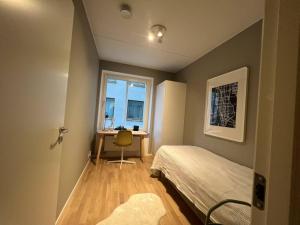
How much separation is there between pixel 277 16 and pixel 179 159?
206 cm

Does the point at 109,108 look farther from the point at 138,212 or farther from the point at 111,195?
the point at 138,212

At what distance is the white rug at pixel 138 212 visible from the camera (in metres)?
1.68

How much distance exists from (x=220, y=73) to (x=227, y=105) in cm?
62

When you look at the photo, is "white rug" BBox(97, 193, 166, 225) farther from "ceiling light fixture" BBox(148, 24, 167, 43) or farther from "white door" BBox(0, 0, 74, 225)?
"ceiling light fixture" BBox(148, 24, 167, 43)

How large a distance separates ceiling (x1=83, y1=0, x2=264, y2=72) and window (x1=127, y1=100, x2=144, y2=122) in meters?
1.46

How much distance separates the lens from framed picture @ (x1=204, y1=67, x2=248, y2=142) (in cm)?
221

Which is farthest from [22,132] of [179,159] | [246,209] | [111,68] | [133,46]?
[111,68]

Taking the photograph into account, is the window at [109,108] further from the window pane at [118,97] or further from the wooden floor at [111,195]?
the wooden floor at [111,195]

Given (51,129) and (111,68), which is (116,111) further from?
(51,129)

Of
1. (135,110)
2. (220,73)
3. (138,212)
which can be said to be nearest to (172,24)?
(220,73)

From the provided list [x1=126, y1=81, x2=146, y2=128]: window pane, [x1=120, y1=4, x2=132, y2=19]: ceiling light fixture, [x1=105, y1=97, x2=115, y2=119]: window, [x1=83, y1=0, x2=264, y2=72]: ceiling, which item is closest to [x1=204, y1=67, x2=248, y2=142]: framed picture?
[x1=83, y1=0, x2=264, y2=72]: ceiling

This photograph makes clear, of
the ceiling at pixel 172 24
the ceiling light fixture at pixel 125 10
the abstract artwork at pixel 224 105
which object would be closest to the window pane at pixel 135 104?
the ceiling at pixel 172 24

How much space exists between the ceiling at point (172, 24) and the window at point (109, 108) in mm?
1336

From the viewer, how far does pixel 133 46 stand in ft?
10.2
